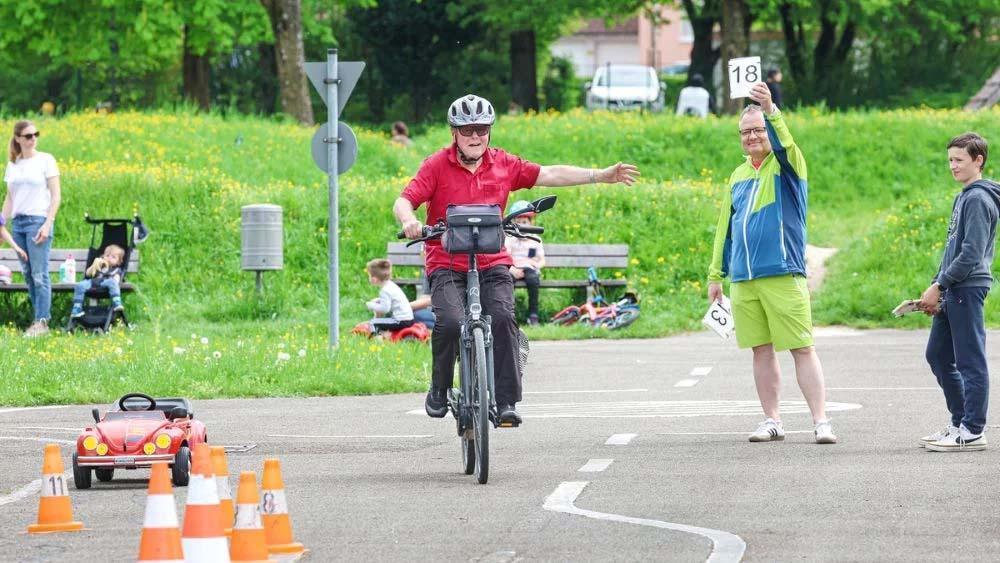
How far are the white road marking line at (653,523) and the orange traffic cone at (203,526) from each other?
5.76 feet

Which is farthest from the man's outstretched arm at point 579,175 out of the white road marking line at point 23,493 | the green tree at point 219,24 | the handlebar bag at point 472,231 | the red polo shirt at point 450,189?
the green tree at point 219,24

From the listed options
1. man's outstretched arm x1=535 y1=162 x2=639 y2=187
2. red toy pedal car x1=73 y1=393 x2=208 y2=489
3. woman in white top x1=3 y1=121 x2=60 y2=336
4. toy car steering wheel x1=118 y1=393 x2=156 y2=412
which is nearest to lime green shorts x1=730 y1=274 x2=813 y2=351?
man's outstretched arm x1=535 y1=162 x2=639 y2=187

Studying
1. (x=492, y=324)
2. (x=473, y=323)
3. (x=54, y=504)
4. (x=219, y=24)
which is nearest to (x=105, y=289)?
(x=492, y=324)

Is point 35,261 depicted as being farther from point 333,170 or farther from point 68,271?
point 333,170

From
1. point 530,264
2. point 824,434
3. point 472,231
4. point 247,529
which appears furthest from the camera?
point 530,264

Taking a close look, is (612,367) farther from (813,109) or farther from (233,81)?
(233,81)

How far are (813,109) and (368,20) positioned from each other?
24.9 meters

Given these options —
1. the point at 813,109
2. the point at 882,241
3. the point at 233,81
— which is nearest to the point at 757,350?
the point at 882,241

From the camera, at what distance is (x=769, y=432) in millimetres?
10836

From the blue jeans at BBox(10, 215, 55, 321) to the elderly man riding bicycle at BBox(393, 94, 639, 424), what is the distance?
10479 mm

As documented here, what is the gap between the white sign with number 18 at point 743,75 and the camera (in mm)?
10768

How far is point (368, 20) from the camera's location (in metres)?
57.4

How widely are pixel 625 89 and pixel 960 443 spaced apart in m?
42.3

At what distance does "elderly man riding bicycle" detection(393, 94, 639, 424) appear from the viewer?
9531 millimetres
